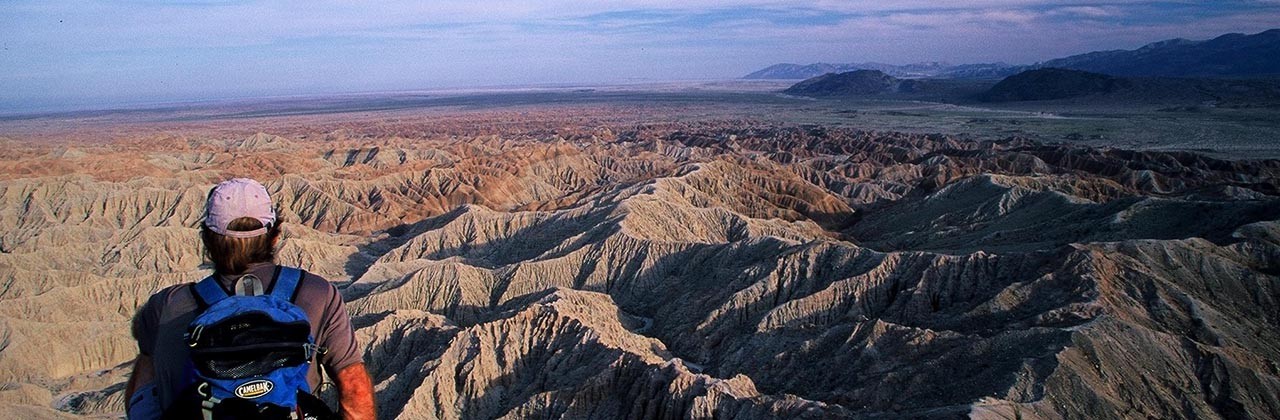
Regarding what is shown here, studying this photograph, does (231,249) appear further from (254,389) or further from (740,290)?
(740,290)

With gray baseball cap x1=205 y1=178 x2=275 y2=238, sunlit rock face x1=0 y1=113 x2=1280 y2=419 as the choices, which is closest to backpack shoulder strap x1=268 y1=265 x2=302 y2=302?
gray baseball cap x1=205 y1=178 x2=275 y2=238

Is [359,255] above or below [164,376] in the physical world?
below

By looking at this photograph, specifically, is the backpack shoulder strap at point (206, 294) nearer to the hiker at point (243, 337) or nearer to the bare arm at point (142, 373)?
the hiker at point (243, 337)

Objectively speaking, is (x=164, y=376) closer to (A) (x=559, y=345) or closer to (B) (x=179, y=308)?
(B) (x=179, y=308)

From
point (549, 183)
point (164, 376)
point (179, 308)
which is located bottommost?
point (549, 183)

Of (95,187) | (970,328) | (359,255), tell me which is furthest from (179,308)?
(95,187)

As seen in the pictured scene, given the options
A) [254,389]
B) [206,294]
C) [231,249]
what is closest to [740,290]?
[231,249]

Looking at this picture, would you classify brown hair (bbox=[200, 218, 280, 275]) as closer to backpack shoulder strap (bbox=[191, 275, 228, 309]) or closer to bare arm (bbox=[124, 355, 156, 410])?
backpack shoulder strap (bbox=[191, 275, 228, 309])
